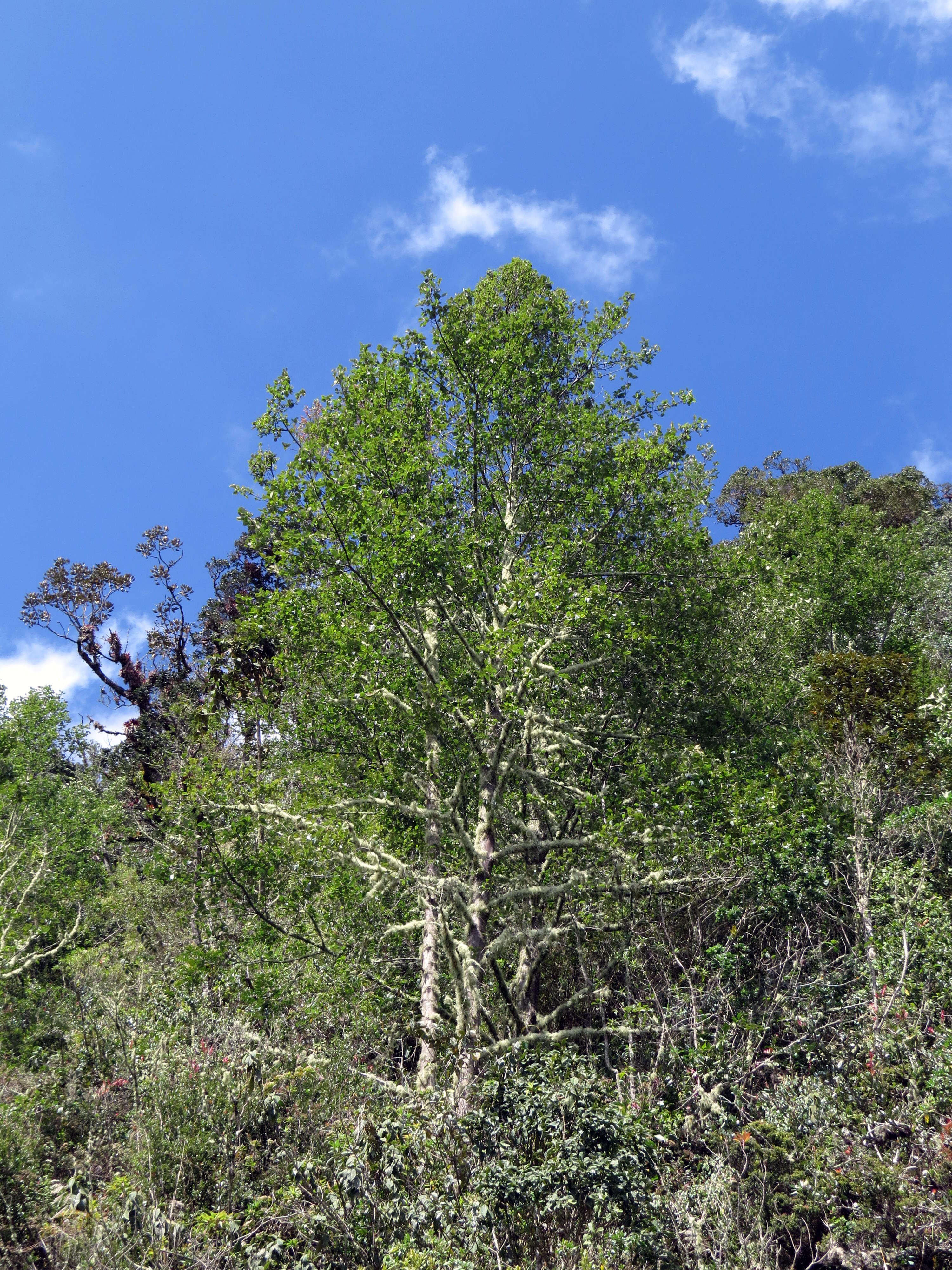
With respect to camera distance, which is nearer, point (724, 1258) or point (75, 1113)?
point (724, 1258)

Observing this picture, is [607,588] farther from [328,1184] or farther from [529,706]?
[328,1184]

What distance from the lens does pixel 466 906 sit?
11414mm

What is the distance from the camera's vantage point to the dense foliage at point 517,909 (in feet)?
26.7

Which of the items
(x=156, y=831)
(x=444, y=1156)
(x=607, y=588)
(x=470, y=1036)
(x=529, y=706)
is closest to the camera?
(x=444, y=1156)

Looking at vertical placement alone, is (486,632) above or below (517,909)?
above

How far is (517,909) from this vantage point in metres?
13.7

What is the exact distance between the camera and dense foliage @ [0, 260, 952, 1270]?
813 cm

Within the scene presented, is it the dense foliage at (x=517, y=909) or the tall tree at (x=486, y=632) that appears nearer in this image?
the dense foliage at (x=517, y=909)

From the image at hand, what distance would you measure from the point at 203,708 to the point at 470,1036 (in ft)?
39.5

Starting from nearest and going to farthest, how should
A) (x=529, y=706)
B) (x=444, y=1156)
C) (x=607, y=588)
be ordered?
(x=444, y=1156), (x=529, y=706), (x=607, y=588)

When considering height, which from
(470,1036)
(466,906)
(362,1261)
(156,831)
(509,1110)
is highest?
(156,831)

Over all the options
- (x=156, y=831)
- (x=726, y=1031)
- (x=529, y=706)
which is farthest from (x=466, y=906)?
(x=156, y=831)

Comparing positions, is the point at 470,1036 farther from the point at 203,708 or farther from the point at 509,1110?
the point at 203,708

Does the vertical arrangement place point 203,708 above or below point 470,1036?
above
